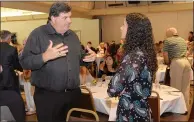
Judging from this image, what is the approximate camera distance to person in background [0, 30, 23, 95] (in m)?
3.91

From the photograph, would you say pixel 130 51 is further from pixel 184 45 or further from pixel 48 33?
pixel 184 45

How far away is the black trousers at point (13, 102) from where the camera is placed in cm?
384

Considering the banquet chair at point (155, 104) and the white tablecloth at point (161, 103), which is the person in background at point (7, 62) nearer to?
the white tablecloth at point (161, 103)

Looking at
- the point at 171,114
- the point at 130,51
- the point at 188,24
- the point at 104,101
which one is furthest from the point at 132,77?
the point at 188,24

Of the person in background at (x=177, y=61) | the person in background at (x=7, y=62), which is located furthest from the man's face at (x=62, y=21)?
the person in background at (x=177, y=61)

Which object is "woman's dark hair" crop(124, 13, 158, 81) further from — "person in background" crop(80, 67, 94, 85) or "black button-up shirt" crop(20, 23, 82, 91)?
"person in background" crop(80, 67, 94, 85)

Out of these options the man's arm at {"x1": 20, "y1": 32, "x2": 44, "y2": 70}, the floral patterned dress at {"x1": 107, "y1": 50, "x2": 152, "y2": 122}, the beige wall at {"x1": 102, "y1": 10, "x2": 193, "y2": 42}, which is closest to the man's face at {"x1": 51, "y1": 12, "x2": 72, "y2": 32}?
the man's arm at {"x1": 20, "y1": 32, "x2": 44, "y2": 70}

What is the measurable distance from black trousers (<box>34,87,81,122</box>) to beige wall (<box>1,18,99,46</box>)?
1087cm

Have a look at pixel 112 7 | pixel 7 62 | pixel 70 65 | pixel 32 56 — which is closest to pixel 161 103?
pixel 70 65

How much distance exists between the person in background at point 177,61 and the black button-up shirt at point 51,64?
9.74 ft

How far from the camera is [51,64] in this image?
222cm

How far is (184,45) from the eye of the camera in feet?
15.9

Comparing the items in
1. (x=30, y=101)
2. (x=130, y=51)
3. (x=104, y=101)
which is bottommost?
(x=30, y=101)

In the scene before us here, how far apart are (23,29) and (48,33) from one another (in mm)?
12577
